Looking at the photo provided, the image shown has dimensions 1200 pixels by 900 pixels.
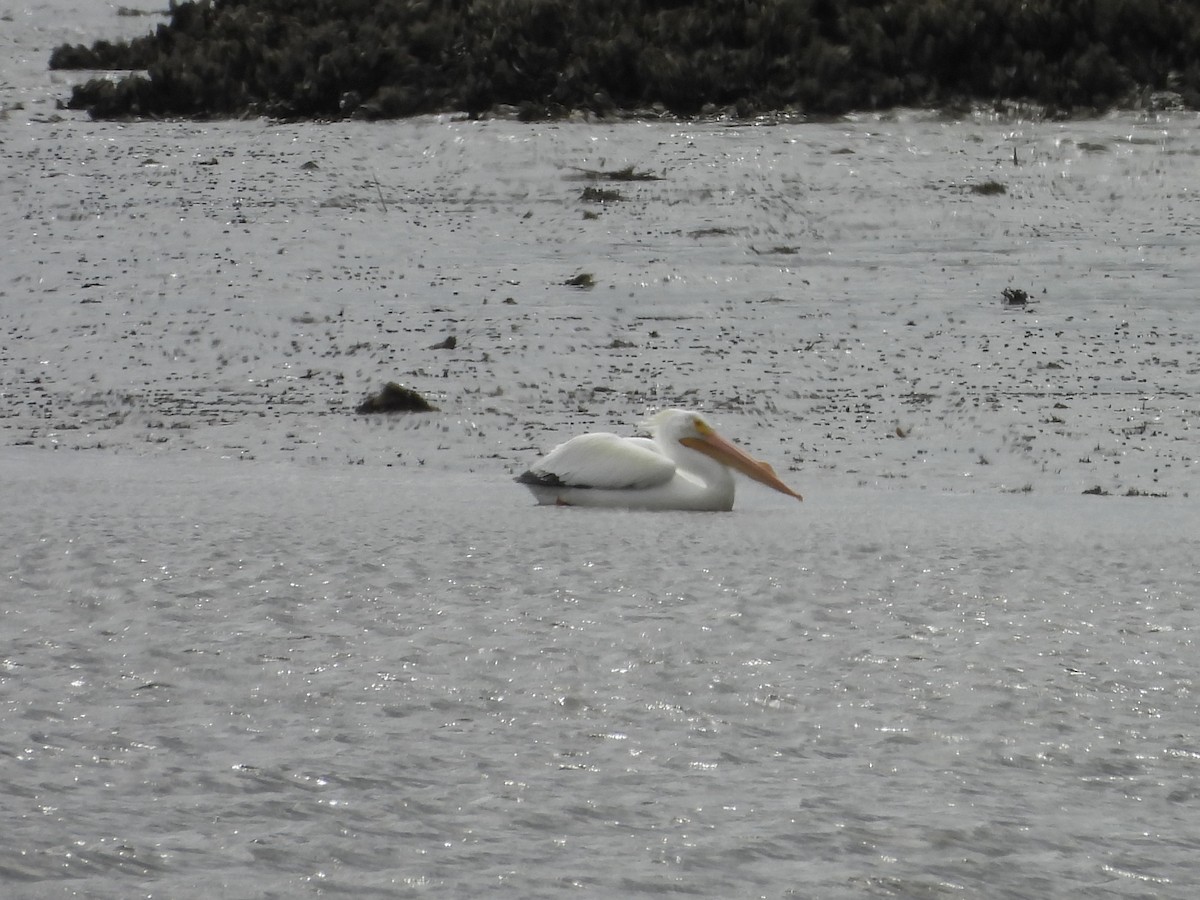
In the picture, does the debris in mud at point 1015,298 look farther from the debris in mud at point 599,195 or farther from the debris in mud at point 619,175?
the debris in mud at point 619,175

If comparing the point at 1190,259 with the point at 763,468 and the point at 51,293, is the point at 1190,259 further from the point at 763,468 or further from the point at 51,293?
the point at 51,293

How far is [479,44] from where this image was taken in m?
17.4

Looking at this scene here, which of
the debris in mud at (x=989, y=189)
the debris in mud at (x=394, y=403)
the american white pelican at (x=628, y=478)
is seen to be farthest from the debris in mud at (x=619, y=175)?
the american white pelican at (x=628, y=478)

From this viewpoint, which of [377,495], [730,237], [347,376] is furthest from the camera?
[730,237]

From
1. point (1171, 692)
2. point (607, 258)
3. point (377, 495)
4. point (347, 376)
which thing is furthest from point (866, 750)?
point (607, 258)

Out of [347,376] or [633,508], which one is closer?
[633,508]

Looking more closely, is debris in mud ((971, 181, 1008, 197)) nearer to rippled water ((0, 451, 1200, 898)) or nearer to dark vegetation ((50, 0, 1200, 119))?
dark vegetation ((50, 0, 1200, 119))

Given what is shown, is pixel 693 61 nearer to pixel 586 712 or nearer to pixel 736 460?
pixel 736 460

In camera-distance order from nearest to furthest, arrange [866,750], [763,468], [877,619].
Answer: [866,750], [877,619], [763,468]

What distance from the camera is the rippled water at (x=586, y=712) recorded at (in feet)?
7.89

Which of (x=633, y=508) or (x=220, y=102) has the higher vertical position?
(x=220, y=102)

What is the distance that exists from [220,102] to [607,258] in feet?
24.4

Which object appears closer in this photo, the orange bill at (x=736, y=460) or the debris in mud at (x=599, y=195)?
the orange bill at (x=736, y=460)

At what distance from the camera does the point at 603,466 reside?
6.75m
